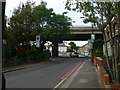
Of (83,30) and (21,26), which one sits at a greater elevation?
(83,30)

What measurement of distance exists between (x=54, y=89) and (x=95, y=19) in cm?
362

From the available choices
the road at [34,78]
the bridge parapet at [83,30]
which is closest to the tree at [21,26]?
the road at [34,78]

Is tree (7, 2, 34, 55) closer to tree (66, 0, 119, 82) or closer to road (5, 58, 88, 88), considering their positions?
road (5, 58, 88, 88)

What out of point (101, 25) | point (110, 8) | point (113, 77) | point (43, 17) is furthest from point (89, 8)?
point (43, 17)

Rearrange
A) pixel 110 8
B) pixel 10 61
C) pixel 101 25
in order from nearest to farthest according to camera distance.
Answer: pixel 110 8 < pixel 101 25 < pixel 10 61

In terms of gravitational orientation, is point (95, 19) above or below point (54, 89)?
above

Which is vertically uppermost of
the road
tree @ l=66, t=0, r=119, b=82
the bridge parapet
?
the bridge parapet

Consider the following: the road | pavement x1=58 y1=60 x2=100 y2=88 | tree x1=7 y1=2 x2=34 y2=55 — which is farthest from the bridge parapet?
pavement x1=58 y1=60 x2=100 y2=88

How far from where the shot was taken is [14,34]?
2955 centimetres

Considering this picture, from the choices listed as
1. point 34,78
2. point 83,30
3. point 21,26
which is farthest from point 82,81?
point 83,30

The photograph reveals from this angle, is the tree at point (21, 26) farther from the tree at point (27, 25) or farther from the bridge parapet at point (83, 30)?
the bridge parapet at point (83, 30)

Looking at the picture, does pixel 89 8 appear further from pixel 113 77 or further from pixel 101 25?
pixel 113 77

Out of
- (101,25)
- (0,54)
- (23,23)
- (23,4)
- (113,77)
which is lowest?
(113,77)

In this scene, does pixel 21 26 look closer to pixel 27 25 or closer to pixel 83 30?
pixel 27 25
